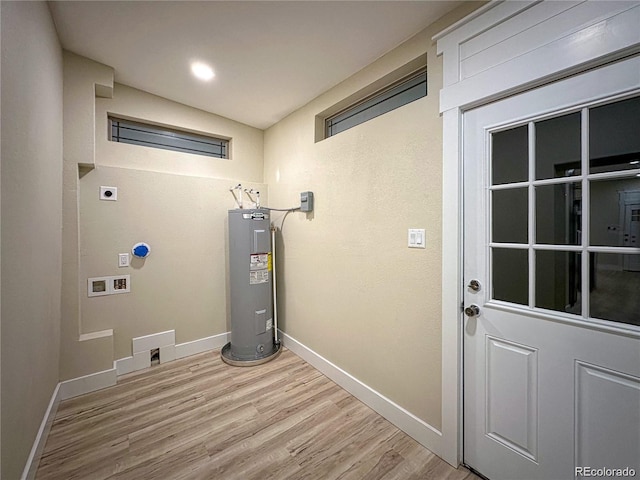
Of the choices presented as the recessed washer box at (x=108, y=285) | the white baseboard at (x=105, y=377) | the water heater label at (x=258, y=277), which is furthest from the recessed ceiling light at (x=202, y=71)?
the white baseboard at (x=105, y=377)

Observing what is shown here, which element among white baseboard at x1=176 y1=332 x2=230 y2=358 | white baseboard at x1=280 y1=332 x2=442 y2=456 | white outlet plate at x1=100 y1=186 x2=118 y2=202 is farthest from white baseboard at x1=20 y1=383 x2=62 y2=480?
white baseboard at x1=280 y1=332 x2=442 y2=456

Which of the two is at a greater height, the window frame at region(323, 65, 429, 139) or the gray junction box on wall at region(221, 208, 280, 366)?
the window frame at region(323, 65, 429, 139)

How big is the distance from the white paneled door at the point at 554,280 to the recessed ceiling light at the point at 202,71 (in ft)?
6.51

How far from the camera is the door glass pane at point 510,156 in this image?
50.9 inches

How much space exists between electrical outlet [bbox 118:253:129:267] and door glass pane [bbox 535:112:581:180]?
10.2ft

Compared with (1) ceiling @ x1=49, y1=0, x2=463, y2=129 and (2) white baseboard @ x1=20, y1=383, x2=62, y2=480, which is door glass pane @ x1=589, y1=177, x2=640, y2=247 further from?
(2) white baseboard @ x1=20, y1=383, x2=62, y2=480

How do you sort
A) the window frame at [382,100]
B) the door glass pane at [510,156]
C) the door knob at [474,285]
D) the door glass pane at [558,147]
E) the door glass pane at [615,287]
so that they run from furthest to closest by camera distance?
the window frame at [382,100], the door knob at [474,285], the door glass pane at [510,156], the door glass pane at [558,147], the door glass pane at [615,287]

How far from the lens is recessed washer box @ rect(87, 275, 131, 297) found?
7.30 ft

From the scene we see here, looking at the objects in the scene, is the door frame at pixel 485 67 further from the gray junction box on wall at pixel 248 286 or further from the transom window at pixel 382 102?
the gray junction box on wall at pixel 248 286

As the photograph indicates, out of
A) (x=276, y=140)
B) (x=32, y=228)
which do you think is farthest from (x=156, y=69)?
(x=32, y=228)

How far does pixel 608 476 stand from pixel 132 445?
248cm

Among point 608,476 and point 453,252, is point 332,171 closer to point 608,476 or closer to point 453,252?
point 453,252

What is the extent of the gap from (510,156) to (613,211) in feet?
1.55

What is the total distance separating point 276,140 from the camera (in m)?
3.09
